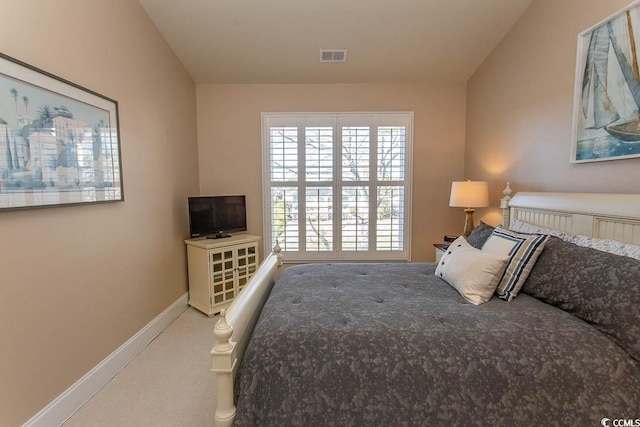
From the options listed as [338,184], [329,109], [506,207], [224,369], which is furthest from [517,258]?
[329,109]

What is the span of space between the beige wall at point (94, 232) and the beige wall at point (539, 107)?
3341 millimetres

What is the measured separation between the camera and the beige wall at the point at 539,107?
6.52 feet

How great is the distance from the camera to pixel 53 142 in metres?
1.67

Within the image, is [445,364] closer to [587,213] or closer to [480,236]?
[480,236]

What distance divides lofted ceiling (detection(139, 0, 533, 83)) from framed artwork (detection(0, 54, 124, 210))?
3.96ft

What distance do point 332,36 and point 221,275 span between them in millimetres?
2663

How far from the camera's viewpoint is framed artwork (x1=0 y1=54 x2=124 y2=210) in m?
1.43

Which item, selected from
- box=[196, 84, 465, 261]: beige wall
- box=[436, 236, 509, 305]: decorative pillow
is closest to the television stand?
box=[196, 84, 465, 261]: beige wall

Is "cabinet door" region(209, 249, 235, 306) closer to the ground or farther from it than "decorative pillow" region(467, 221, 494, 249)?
closer to the ground

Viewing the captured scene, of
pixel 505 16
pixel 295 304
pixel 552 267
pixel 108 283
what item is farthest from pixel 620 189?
pixel 108 283

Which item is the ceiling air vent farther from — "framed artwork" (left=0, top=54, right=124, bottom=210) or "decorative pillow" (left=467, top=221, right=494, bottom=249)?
"decorative pillow" (left=467, top=221, right=494, bottom=249)

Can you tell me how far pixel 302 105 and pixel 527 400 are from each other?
336 centimetres

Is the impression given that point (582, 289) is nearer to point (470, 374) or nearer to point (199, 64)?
point (470, 374)

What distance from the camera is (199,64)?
3.24m
